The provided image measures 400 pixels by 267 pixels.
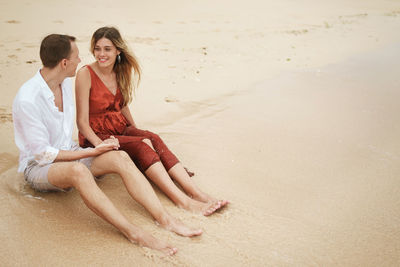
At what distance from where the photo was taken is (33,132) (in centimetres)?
224

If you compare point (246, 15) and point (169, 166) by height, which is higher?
point (246, 15)

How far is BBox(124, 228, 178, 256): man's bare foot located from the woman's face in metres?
1.43

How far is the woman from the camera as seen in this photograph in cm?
261

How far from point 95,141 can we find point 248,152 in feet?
5.28

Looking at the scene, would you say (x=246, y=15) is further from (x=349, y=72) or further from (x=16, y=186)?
(x=16, y=186)

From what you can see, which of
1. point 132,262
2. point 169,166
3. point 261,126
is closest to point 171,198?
point 169,166

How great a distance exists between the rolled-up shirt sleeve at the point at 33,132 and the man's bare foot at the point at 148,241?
0.75 meters

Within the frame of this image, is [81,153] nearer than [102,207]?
No

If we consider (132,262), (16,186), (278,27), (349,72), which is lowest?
(132,262)

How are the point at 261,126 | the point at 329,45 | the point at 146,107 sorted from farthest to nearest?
the point at 329,45
the point at 146,107
the point at 261,126

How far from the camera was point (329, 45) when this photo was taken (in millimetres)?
9047

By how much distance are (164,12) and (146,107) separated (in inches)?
343

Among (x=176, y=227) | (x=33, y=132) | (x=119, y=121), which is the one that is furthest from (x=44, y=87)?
(x=176, y=227)

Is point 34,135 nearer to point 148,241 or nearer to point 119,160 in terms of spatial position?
point 119,160
